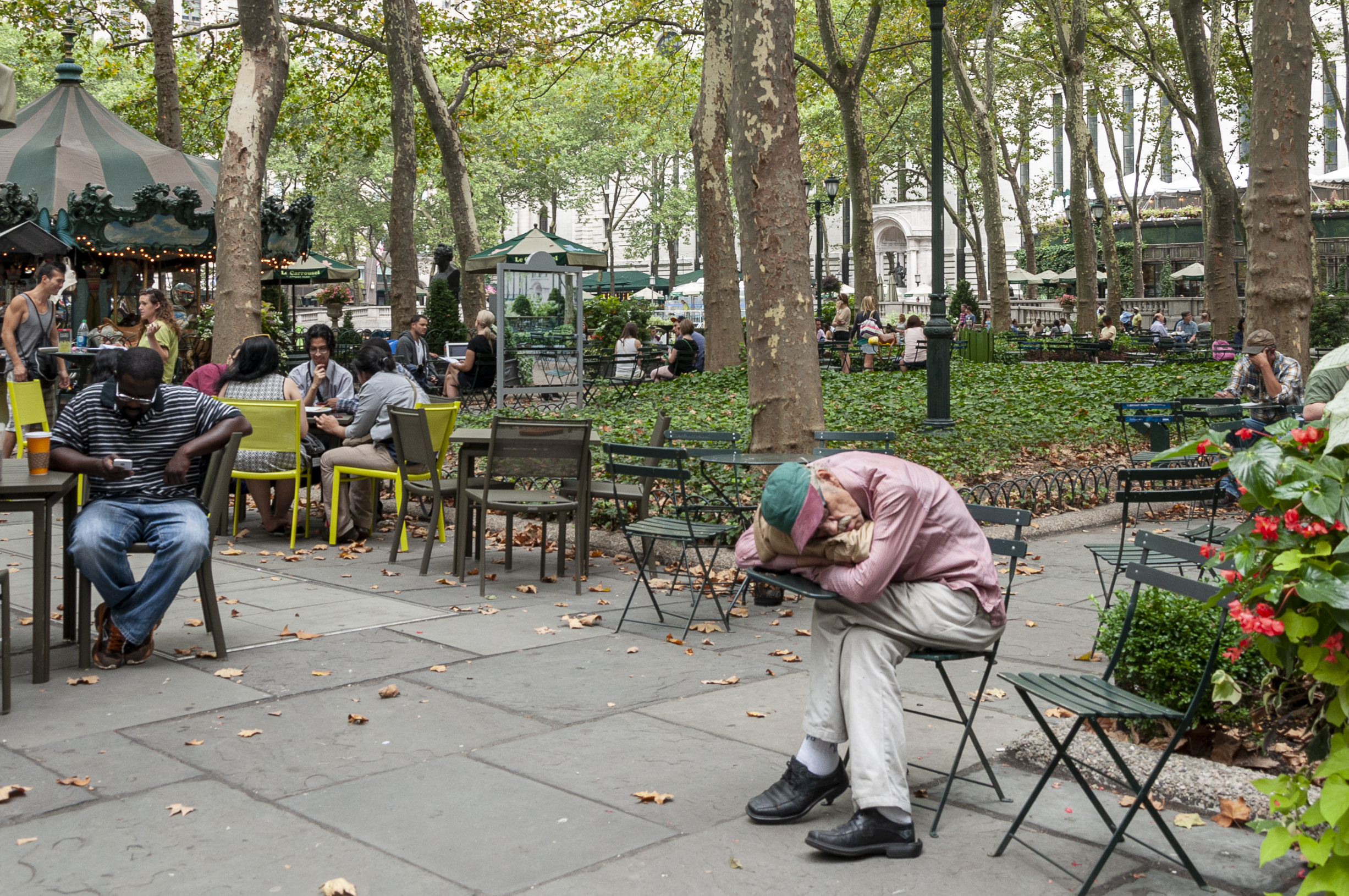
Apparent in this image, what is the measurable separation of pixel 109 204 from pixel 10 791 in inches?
645

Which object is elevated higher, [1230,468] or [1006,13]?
[1006,13]

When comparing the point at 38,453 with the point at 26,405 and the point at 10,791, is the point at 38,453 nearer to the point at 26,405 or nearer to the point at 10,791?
the point at 10,791

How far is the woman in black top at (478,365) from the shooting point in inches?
727

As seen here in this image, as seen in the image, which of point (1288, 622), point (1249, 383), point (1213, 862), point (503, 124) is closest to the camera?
point (1288, 622)

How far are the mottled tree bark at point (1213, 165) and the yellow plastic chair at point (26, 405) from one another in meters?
11.9

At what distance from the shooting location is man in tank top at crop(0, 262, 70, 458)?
11.9 metres

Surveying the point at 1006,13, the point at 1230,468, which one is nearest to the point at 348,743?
the point at 1230,468

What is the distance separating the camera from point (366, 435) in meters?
9.37

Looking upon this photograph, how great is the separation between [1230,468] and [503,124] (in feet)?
169

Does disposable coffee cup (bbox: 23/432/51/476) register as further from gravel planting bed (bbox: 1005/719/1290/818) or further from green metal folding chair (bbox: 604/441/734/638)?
gravel planting bed (bbox: 1005/719/1290/818)

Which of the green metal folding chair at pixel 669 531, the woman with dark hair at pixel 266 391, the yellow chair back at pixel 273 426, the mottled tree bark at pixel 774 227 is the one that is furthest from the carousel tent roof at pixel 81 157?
the green metal folding chair at pixel 669 531

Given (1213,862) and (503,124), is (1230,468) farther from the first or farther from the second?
(503,124)

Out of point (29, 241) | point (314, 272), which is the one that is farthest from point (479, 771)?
point (314, 272)

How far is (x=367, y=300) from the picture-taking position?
231 ft
